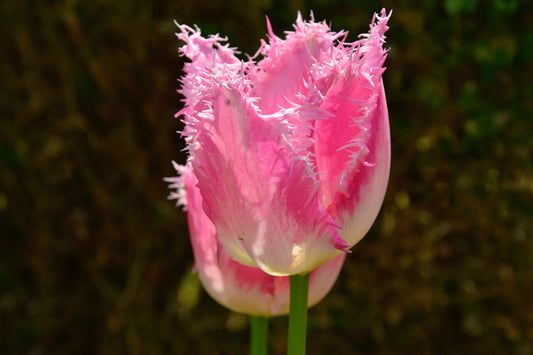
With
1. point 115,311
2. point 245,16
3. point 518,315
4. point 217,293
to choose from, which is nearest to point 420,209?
point 518,315

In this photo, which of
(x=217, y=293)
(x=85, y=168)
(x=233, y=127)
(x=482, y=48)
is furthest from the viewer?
(x=85, y=168)

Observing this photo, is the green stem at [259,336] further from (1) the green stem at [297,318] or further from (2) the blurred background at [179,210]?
(2) the blurred background at [179,210]

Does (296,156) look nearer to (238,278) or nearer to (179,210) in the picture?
(238,278)

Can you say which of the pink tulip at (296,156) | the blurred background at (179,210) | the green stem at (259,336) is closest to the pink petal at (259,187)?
the pink tulip at (296,156)

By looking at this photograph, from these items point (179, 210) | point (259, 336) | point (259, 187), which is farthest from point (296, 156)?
point (179, 210)

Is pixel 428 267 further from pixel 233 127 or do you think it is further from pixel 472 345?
pixel 233 127
